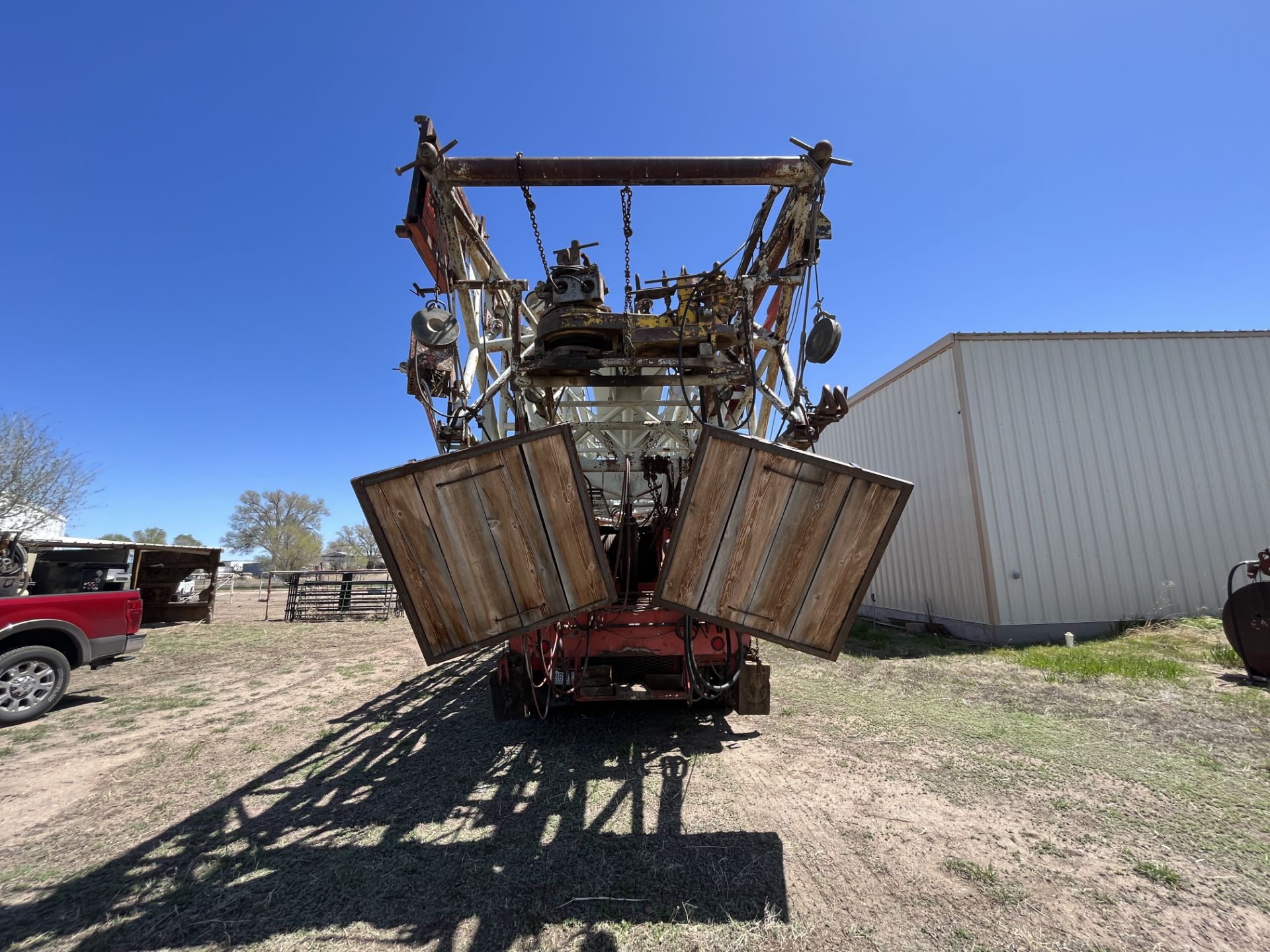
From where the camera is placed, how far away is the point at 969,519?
972 centimetres

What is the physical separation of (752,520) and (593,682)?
2522mm

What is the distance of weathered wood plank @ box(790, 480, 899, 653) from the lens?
2.71 m

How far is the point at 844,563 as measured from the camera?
2.79 meters

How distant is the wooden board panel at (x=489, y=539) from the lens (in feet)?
9.07

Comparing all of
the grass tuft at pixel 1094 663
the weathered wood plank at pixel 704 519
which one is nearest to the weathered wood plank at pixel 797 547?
the weathered wood plank at pixel 704 519

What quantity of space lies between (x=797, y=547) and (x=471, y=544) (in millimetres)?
1757

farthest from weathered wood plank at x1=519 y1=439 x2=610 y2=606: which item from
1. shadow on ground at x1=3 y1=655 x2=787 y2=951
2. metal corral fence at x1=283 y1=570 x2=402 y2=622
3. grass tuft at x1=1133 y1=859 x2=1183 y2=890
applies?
metal corral fence at x1=283 y1=570 x2=402 y2=622

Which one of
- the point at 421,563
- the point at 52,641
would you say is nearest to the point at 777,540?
the point at 421,563

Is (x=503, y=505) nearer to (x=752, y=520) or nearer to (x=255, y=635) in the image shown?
(x=752, y=520)

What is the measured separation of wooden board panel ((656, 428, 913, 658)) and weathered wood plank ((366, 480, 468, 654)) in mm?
1150

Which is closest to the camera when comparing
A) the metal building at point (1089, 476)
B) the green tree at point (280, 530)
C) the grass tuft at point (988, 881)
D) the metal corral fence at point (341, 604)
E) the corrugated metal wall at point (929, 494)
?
the grass tuft at point (988, 881)

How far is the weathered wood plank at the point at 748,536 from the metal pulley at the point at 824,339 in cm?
156

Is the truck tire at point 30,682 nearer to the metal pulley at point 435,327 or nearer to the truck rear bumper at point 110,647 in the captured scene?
the truck rear bumper at point 110,647

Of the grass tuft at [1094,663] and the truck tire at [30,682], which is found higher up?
the truck tire at [30,682]
